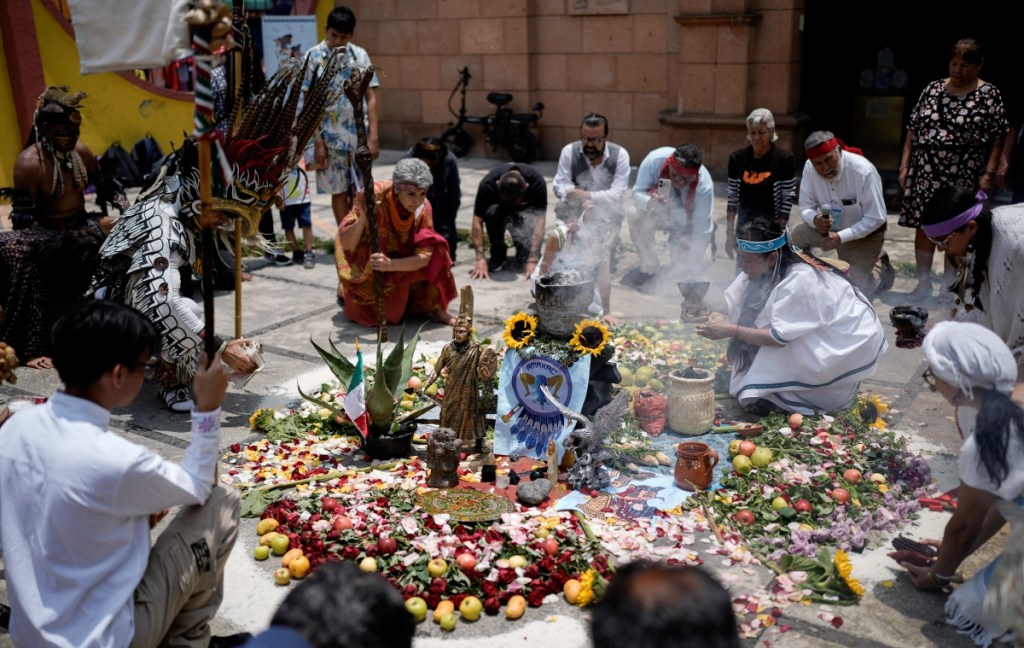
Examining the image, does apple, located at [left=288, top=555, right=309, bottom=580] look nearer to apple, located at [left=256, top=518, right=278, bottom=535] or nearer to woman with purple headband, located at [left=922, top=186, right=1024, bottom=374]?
apple, located at [left=256, top=518, right=278, bottom=535]

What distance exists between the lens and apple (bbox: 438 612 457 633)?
137 inches

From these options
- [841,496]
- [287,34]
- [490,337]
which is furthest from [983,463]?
[287,34]

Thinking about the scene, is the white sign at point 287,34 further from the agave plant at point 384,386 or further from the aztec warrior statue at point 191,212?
the agave plant at point 384,386

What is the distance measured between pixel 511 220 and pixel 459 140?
5.97m

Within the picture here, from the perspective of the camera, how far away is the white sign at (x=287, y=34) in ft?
35.2

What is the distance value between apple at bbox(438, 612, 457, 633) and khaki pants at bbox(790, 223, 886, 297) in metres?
4.80

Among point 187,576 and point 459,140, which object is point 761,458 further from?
point 459,140

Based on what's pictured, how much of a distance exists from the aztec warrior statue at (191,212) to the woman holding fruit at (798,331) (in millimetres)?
2500

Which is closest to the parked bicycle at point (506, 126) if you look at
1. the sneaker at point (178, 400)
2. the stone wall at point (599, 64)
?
the stone wall at point (599, 64)

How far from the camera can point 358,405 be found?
15.9 feet

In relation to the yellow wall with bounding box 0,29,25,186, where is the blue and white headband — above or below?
below

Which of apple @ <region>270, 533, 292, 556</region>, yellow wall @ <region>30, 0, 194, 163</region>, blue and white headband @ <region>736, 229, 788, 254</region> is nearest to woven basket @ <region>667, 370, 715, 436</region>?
blue and white headband @ <region>736, 229, 788, 254</region>

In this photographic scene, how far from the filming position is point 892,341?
6449mm

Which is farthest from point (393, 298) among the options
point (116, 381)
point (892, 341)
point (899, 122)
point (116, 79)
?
point (899, 122)
